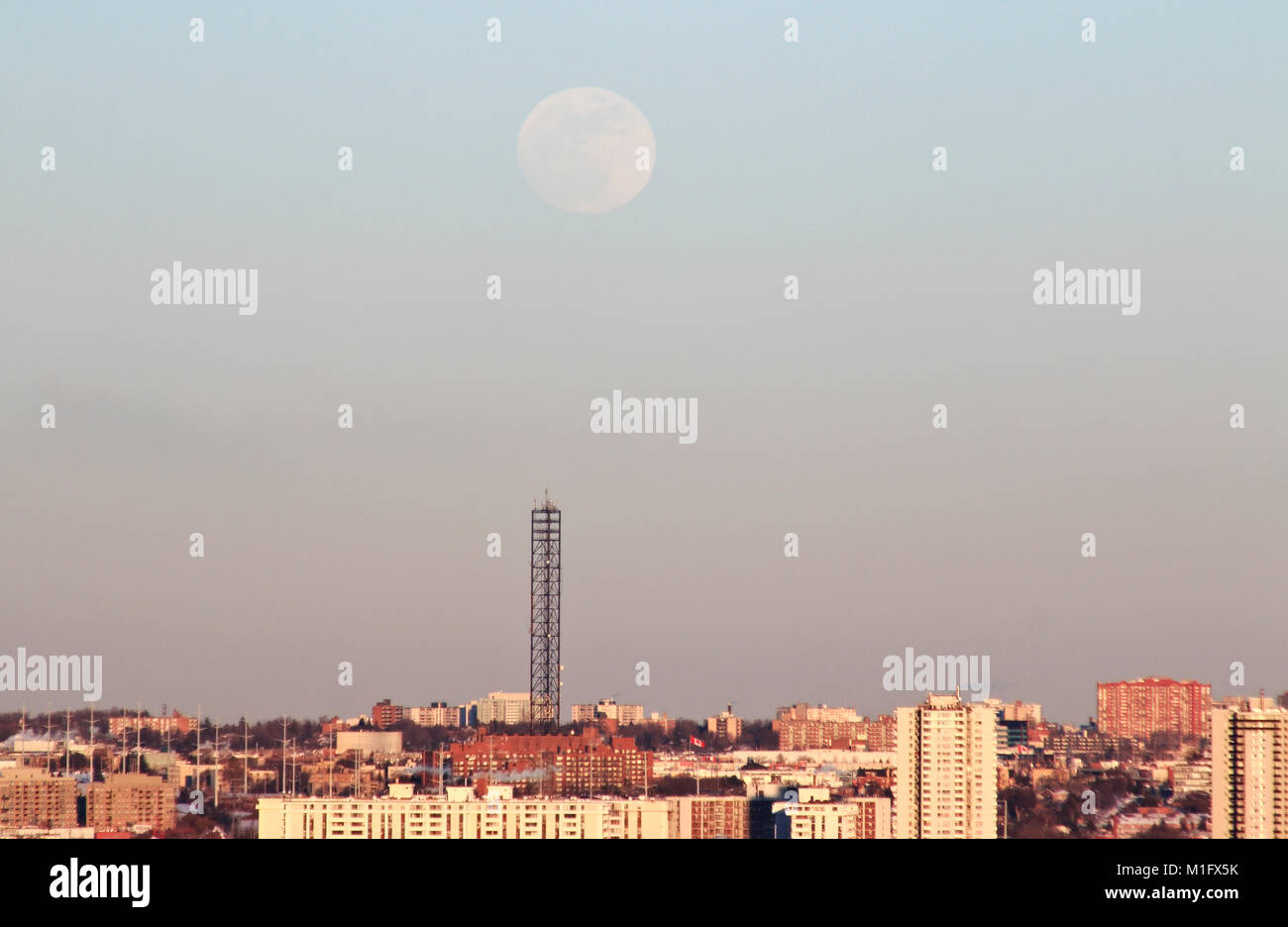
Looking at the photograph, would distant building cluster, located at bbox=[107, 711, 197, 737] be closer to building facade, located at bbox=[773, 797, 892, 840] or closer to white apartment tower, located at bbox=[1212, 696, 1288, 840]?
building facade, located at bbox=[773, 797, 892, 840]

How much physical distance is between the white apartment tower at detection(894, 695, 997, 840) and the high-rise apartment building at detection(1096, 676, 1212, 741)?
5.09 m

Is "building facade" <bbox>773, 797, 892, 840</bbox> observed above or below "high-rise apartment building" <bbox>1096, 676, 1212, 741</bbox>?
below

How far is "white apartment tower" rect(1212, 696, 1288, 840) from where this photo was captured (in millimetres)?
11156

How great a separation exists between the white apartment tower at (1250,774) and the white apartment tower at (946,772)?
201cm

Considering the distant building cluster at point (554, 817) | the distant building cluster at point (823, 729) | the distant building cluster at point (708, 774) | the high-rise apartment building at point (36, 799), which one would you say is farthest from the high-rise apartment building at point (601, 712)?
the high-rise apartment building at point (36, 799)

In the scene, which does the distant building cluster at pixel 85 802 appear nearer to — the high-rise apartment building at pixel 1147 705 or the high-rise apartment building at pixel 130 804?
the high-rise apartment building at pixel 130 804

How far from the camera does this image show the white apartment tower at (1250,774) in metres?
11.2

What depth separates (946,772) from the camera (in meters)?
12.8

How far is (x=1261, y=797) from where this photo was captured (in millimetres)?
11336

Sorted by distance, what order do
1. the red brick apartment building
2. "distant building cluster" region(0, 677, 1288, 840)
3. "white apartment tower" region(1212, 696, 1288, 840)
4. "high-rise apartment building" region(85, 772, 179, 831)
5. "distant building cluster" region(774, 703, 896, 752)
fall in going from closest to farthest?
"white apartment tower" region(1212, 696, 1288, 840), "distant building cluster" region(0, 677, 1288, 840), "high-rise apartment building" region(85, 772, 179, 831), the red brick apartment building, "distant building cluster" region(774, 703, 896, 752)

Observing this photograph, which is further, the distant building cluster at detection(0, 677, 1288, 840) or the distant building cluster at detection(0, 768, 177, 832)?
the distant building cluster at detection(0, 768, 177, 832)

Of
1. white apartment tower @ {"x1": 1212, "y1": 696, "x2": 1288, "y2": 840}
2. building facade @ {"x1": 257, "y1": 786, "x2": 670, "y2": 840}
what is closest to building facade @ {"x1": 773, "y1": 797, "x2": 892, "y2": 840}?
building facade @ {"x1": 257, "y1": 786, "x2": 670, "y2": 840}
